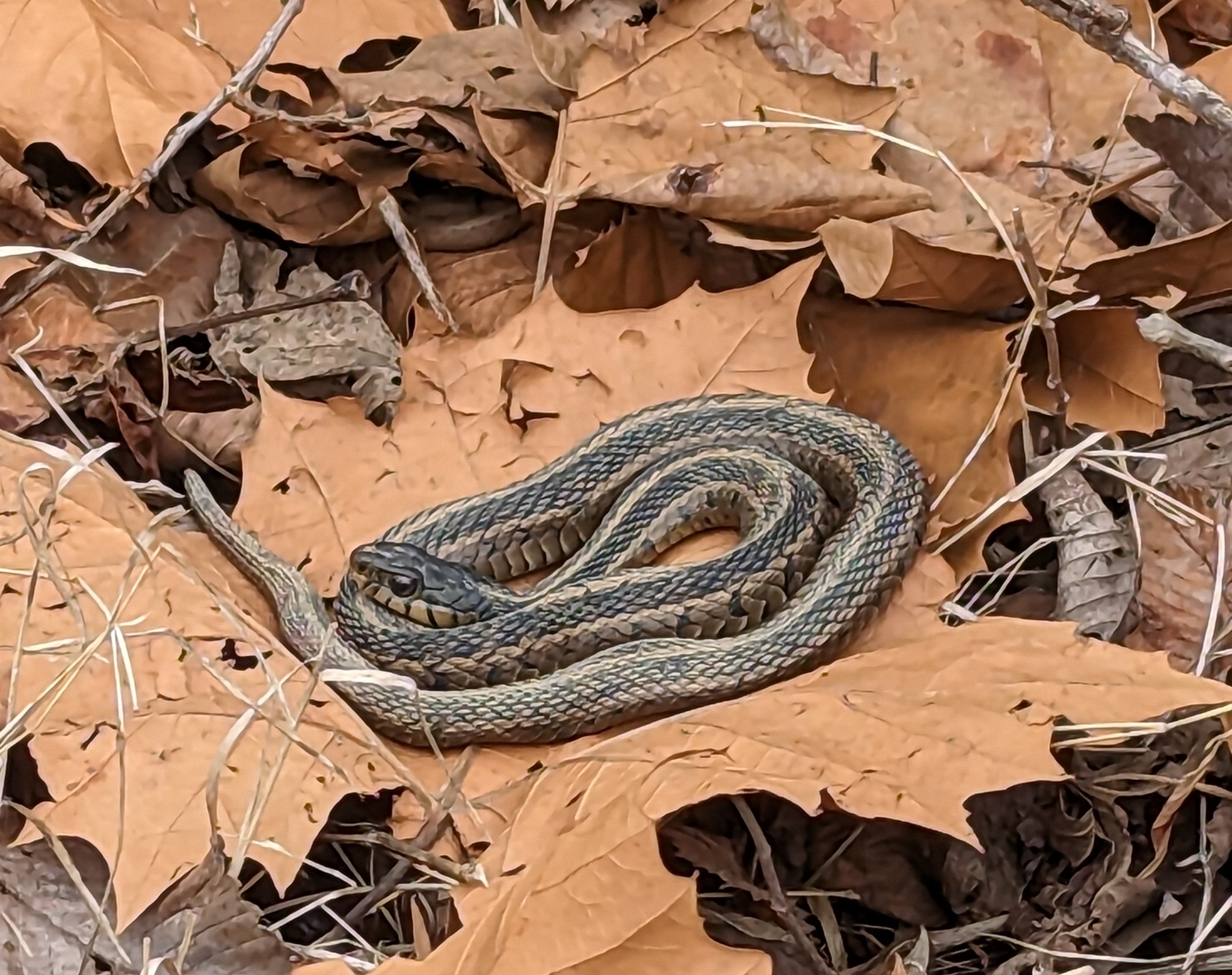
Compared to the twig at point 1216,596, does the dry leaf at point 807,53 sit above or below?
above

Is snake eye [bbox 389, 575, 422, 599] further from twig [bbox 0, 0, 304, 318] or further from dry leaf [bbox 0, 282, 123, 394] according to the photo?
twig [bbox 0, 0, 304, 318]

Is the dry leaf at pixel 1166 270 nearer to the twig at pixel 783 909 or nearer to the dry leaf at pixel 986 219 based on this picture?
the dry leaf at pixel 986 219

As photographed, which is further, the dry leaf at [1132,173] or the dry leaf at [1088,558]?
the dry leaf at [1132,173]

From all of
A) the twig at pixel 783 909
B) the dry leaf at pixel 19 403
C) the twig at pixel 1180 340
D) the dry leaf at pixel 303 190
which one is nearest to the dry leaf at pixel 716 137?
the dry leaf at pixel 303 190

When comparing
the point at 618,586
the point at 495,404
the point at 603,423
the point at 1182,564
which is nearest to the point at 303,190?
the point at 495,404

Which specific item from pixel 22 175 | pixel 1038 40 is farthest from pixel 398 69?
pixel 1038 40

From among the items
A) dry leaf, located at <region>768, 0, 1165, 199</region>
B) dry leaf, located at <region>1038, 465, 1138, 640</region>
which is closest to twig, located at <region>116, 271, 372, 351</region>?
dry leaf, located at <region>768, 0, 1165, 199</region>

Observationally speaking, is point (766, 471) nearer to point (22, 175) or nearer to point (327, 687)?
point (327, 687)
